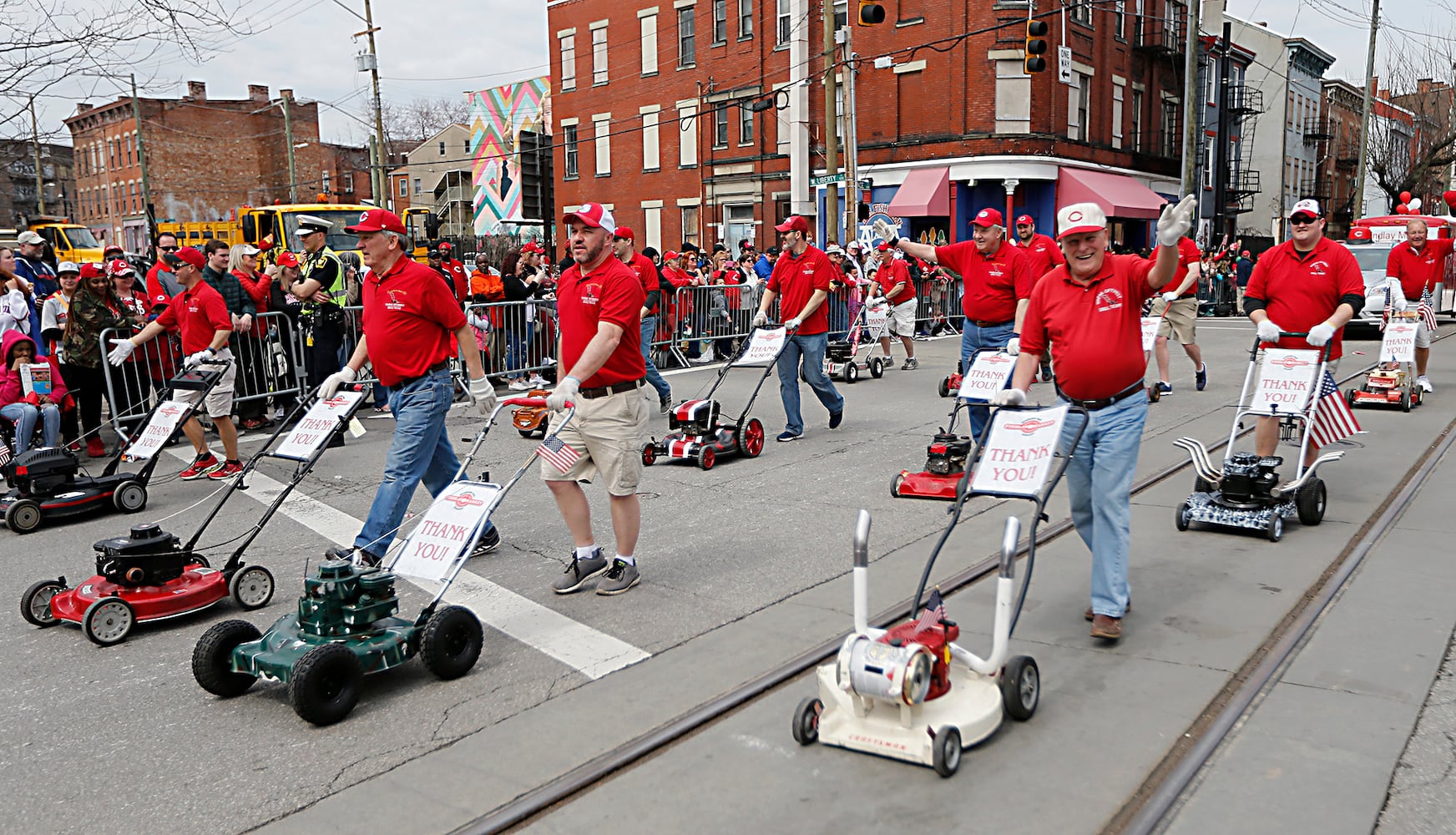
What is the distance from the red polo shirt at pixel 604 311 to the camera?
5.90 meters

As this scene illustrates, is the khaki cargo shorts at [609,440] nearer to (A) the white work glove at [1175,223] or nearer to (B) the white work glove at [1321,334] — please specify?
(A) the white work glove at [1175,223]

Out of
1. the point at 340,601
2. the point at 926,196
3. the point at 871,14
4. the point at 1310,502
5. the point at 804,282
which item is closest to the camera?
the point at 340,601

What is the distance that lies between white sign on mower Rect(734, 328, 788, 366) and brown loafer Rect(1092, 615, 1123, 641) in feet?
18.0

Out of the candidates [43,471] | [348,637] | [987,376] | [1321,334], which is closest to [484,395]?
[348,637]

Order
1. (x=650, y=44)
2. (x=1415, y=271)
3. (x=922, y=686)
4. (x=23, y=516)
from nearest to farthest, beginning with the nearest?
(x=922, y=686), (x=23, y=516), (x=1415, y=271), (x=650, y=44)

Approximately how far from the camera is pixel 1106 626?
17.2ft

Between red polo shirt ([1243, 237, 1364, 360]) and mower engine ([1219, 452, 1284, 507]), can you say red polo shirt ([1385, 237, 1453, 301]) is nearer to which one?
red polo shirt ([1243, 237, 1364, 360])

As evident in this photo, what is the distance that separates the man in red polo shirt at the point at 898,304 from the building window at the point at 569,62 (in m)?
30.0

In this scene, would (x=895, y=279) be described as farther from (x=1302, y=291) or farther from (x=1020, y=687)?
(x=1020, y=687)

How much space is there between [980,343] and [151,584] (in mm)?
6566

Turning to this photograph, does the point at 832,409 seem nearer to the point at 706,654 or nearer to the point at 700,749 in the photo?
the point at 706,654

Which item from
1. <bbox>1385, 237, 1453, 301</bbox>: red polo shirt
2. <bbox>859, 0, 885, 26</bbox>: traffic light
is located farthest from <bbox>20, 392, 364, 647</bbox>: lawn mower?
<bbox>859, 0, 885, 26</bbox>: traffic light

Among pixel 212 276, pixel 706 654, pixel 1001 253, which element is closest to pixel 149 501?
pixel 212 276

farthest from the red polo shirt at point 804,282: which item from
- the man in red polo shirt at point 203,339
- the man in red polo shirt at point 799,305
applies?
the man in red polo shirt at point 203,339
